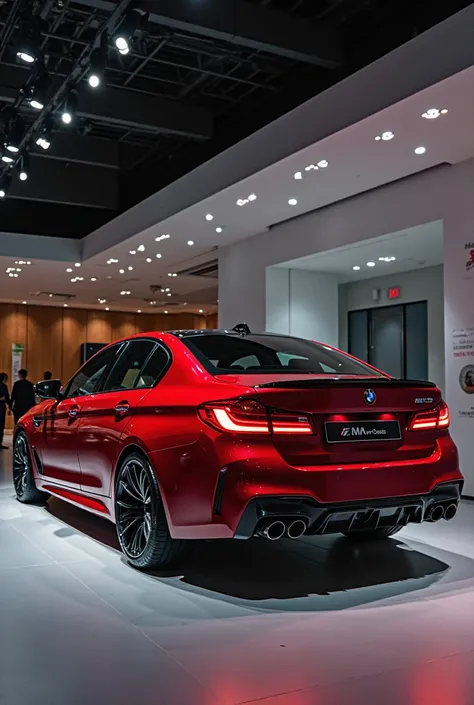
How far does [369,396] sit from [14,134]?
6686 mm

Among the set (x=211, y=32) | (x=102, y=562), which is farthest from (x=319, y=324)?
(x=102, y=562)

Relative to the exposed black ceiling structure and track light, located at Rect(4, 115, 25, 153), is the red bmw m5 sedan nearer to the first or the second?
the exposed black ceiling structure

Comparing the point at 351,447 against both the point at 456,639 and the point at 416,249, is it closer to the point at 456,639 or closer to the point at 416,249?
the point at 456,639

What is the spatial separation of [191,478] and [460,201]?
4.91 meters

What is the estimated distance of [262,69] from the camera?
8.08 meters

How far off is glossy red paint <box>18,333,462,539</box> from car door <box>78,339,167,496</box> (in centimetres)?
7

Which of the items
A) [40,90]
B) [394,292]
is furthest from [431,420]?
[394,292]

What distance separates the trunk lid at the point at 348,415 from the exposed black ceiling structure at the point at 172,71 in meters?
4.34

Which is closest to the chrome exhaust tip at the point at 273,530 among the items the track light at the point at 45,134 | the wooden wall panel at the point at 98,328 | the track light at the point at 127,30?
the track light at the point at 127,30

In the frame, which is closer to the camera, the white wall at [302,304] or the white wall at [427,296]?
the white wall at [302,304]

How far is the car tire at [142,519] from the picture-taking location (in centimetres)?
339

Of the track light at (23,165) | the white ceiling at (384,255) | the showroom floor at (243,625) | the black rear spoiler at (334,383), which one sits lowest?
the showroom floor at (243,625)

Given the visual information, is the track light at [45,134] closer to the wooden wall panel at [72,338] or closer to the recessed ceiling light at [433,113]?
the recessed ceiling light at [433,113]

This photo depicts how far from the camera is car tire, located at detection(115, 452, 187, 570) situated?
3.39 meters
